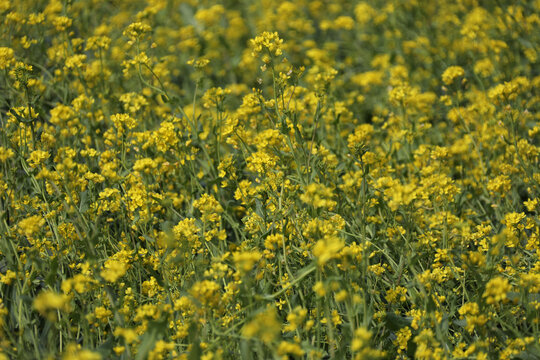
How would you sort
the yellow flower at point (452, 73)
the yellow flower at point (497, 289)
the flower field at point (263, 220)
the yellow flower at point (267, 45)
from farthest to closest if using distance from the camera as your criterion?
the yellow flower at point (452, 73)
the yellow flower at point (267, 45)
the flower field at point (263, 220)
the yellow flower at point (497, 289)

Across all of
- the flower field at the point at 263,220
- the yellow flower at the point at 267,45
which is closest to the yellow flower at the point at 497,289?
the flower field at the point at 263,220

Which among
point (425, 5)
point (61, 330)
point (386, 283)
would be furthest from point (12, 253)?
point (425, 5)

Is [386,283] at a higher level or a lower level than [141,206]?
lower

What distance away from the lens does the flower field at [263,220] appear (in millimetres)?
2256

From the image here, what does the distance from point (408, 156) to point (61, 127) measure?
228 cm

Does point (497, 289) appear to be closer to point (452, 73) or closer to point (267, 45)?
point (267, 45)

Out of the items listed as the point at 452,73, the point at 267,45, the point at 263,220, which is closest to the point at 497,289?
the point at 263,220

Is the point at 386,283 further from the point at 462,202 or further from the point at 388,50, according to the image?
the point at 388,50

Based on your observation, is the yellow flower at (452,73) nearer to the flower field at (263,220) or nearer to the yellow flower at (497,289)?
the flower field at (263,220)

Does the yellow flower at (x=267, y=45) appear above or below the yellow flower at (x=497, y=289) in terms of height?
above

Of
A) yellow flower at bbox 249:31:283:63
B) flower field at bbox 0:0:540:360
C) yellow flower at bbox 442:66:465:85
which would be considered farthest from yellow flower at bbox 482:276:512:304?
yellow flower at bbox 442:66:465:85

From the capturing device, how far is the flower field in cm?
226

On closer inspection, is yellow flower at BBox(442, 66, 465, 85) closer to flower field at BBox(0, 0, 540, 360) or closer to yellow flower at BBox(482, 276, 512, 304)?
flower field at BBox(0, 0, 540, 360)

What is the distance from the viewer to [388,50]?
19.7 feet
